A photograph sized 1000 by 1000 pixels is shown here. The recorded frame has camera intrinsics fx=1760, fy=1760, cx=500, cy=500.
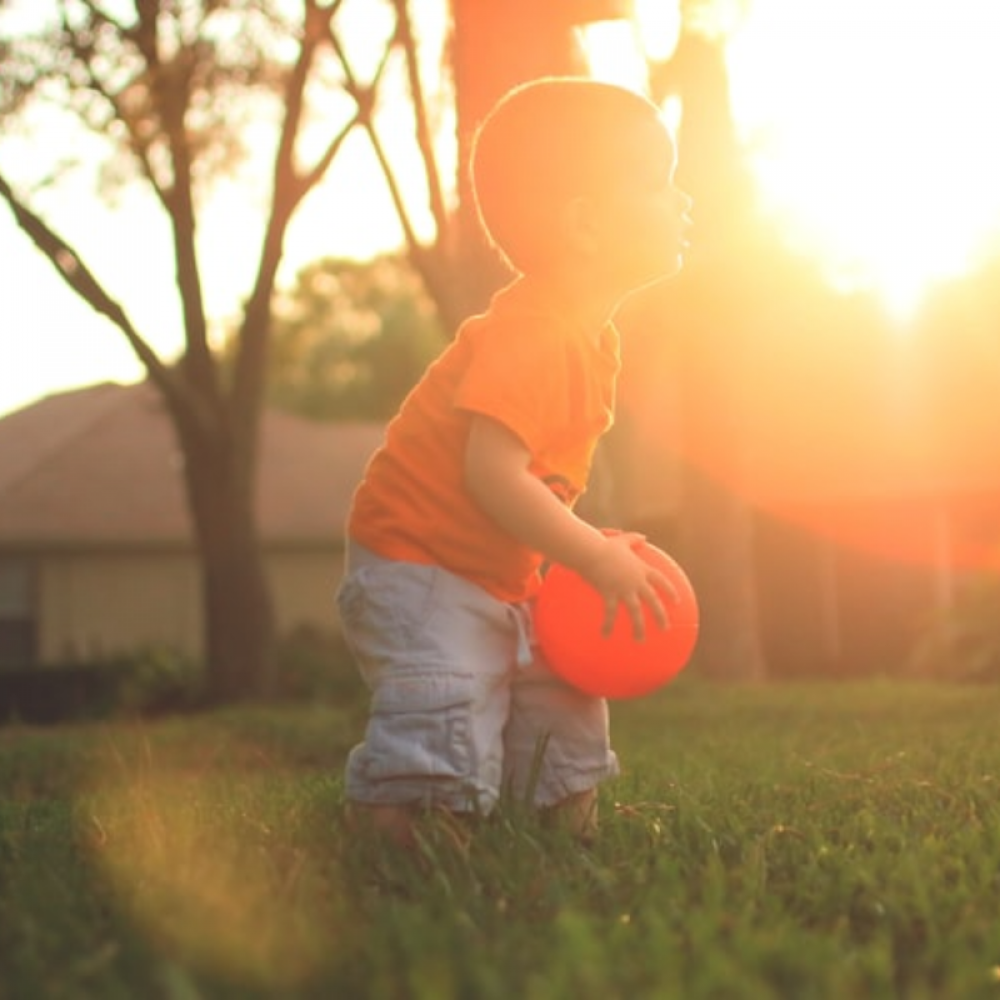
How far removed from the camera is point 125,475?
2944cm

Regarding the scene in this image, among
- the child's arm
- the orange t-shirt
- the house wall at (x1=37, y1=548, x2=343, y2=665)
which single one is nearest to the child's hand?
the child's arm

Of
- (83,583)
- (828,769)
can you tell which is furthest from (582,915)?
(83,583)

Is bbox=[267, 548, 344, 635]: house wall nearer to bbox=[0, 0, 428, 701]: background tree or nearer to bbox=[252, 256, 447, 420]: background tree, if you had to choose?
bbox=[0, 0, 428, 701]: background tree

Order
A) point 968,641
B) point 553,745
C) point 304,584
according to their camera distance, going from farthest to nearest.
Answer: point 304,584 < point 968,641 < point 553,745

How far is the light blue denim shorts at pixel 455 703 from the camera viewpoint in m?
3.60

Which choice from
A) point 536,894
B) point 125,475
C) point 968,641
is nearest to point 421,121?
point 968,641

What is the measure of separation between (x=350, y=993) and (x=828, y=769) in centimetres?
263

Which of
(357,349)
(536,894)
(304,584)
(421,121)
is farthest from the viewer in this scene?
(357,349)

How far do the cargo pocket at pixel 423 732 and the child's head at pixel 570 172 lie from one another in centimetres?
95

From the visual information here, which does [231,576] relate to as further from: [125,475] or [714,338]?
[125,475]

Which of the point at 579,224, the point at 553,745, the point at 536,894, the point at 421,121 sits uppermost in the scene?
the point at 421,121

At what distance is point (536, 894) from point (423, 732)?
2.34 ft

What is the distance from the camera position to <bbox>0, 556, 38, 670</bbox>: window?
27.6 m

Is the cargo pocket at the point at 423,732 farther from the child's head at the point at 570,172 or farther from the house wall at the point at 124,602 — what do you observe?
the house wall at the point at 124,602
